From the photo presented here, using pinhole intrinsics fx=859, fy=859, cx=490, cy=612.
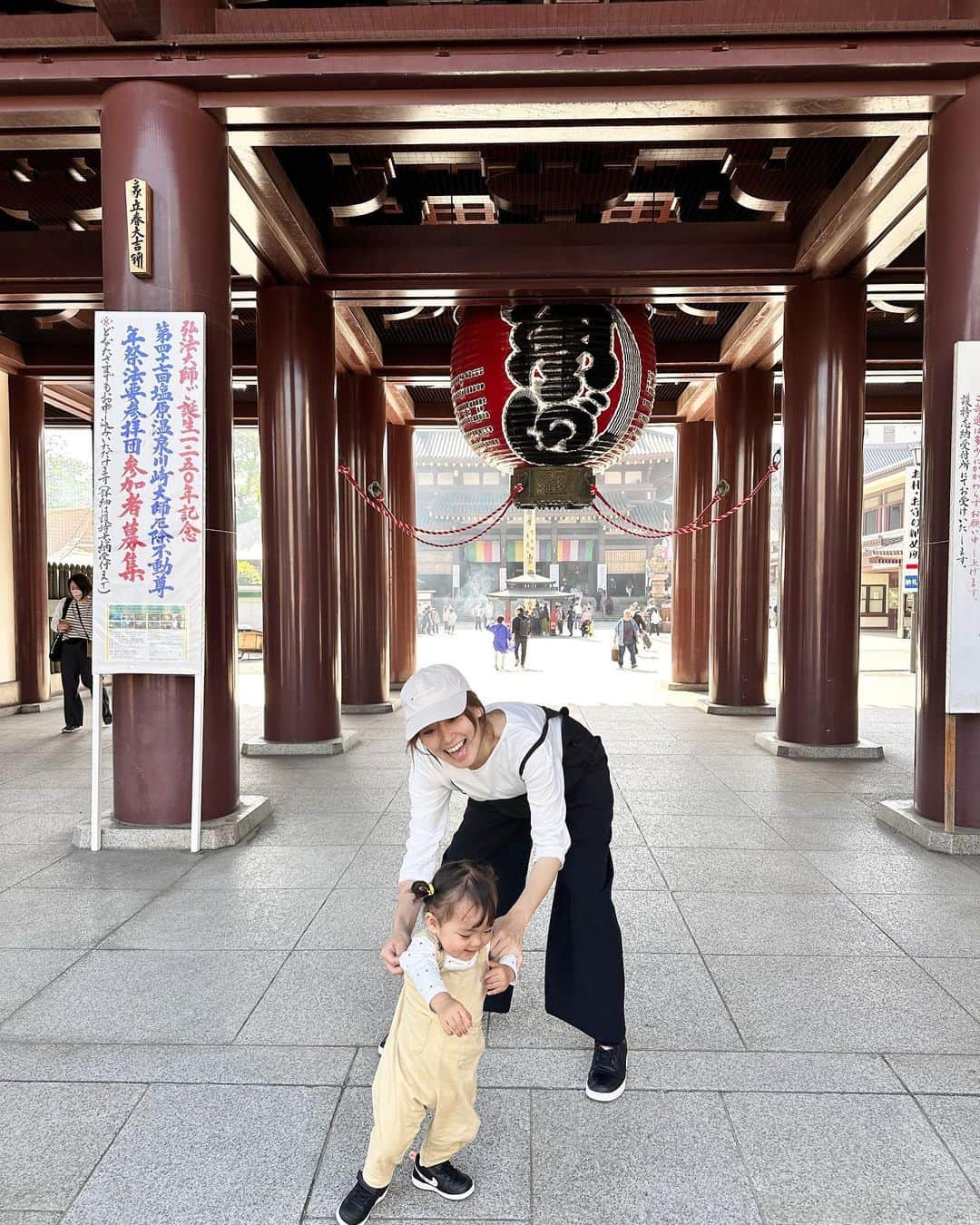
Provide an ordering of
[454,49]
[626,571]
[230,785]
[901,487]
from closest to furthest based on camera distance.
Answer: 1. [454,49]
2. [230,785]
3. [901,487]
4. [626,571]

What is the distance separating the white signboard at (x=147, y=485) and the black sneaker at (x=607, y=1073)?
10.4ft

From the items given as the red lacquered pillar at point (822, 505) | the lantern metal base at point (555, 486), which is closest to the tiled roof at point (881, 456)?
the red lacquered pillar at point (822, 505)

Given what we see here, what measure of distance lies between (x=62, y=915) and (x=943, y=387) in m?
5.38

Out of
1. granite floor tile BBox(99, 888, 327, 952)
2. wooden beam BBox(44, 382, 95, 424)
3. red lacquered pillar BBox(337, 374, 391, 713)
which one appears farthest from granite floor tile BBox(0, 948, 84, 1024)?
wooden beam BBox(44, 382, 95, 424)

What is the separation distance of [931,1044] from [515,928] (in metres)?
1.64

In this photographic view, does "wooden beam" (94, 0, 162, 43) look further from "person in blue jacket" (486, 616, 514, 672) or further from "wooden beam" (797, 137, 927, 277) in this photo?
"person in blue jacket" (486, 616, 514, 672)

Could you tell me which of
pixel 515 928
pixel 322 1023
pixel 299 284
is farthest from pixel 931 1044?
pixel 299 284

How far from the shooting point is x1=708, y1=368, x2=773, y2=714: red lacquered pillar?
10.7m

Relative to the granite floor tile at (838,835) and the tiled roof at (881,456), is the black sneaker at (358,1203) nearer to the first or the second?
the granite floor tile at (838,835)

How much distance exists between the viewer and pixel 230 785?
17.1ft

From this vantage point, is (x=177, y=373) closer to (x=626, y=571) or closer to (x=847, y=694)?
(x=847, y=694)

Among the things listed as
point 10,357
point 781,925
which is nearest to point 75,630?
point 10,357

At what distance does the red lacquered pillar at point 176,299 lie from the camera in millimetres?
4785

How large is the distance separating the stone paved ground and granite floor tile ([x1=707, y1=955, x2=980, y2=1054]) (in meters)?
0.01
